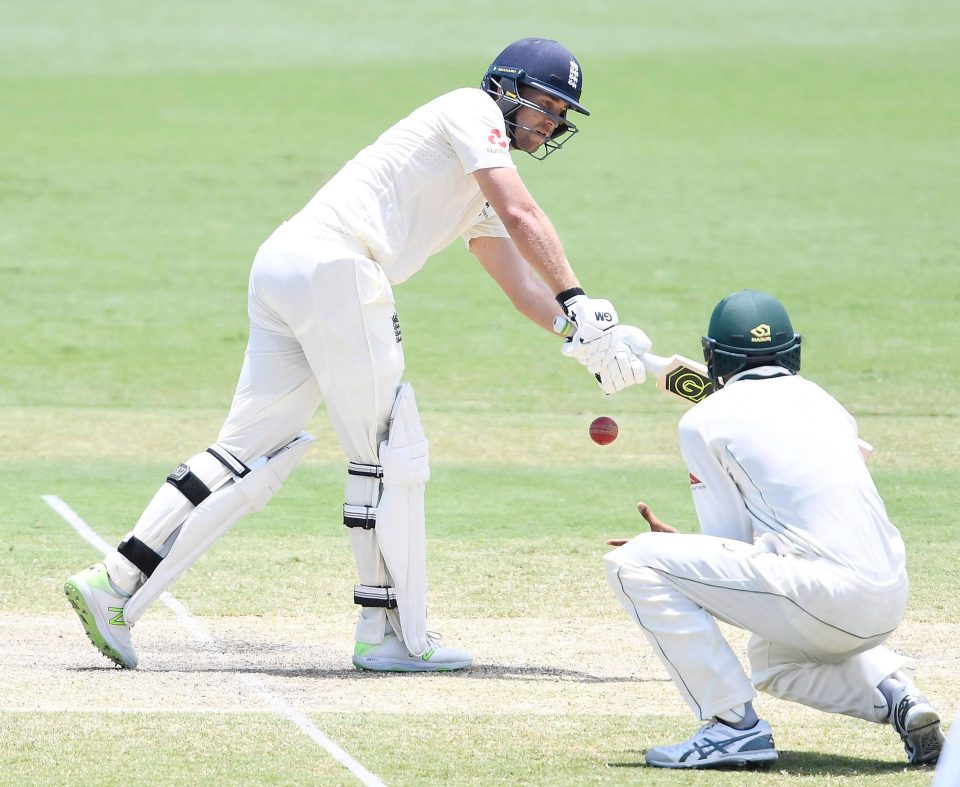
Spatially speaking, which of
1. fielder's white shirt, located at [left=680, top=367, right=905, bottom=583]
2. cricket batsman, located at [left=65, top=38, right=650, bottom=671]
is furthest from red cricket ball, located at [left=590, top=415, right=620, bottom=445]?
fielder's white shirt, located at [left=680, top=367, right=905, bottom=583]

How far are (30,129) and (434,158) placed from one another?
22.0 m

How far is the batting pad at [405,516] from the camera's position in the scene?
234 inches

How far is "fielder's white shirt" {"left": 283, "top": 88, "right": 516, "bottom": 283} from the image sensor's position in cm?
594

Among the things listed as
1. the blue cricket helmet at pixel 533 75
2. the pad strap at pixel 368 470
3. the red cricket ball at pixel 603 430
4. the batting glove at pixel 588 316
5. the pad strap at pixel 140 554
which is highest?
the blue cricket helmet at pixel 533 75

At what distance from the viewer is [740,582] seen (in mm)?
4613

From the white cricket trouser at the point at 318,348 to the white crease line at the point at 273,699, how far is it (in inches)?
34.2

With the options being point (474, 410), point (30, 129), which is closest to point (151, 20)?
point (30, 129)

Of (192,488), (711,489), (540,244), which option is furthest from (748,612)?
(192,488)

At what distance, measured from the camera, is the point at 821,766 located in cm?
464

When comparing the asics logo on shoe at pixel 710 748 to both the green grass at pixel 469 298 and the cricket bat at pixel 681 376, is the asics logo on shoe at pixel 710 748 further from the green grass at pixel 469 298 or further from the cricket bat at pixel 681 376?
the cricket bat at pixel 681 376

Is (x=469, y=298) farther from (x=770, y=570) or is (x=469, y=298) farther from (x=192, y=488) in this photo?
(x=770, y=570)

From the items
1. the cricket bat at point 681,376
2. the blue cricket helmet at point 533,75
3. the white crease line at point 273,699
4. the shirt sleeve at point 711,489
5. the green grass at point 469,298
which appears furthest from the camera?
the blue cricket helmet at point 533,75

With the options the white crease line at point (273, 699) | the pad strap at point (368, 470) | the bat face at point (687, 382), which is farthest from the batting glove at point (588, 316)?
the white crease line at point (273, 699)

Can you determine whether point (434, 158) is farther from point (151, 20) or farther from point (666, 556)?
point (151, 20)
